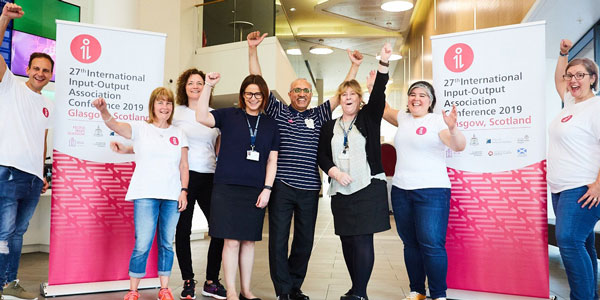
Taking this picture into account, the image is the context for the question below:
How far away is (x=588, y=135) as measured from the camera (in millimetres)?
2711

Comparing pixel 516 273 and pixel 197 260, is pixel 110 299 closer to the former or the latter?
pixel 197 260

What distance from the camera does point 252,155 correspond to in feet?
9.89

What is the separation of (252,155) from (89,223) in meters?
1.48

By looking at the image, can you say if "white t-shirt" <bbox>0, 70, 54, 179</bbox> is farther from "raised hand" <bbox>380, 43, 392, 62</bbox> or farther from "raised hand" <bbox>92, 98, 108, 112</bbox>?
"raised hand" <bbox>380, 43, 392, 62</bbox>

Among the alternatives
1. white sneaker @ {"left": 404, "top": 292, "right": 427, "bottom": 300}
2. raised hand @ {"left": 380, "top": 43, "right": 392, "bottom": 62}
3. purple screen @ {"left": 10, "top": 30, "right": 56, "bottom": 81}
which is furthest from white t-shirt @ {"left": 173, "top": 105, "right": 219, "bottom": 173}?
purple screen @ {"left": 10, "top": 30, "right": 56, "bottom": 81}

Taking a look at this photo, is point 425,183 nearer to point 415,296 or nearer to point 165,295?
point 415,296

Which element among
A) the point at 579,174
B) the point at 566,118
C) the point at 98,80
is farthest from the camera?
the point at 98,80

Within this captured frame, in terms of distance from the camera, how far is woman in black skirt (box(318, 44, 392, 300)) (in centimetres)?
308

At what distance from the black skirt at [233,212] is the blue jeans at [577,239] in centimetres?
191

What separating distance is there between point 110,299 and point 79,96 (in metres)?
1.51

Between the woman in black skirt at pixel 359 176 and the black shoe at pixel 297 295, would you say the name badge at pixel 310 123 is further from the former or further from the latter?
the black shoe at pixel 297 295

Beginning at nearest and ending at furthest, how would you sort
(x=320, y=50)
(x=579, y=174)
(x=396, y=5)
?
(x=579, y=174) < (x=396, y=5) < (x=320, y=50)

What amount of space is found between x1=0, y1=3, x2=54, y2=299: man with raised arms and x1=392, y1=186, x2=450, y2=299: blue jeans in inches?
99.1

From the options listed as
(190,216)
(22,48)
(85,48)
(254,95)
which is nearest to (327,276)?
(190,216)
